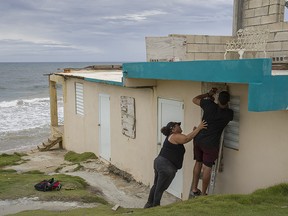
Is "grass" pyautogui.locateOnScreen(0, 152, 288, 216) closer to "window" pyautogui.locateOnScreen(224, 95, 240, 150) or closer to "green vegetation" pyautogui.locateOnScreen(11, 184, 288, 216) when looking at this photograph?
"green vegetation" pyautogui.locateOnScreen(11, 184, 288, 216)

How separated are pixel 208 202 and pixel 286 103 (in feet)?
5.73

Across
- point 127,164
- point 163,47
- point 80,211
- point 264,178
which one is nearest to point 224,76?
point 264,178

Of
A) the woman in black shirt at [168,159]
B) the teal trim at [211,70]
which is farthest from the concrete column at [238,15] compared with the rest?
the woman in black shirt at [168,159]

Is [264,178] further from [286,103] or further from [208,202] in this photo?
[286,103]

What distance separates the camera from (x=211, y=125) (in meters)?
6.32

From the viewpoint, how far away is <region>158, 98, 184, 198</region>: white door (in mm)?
7918

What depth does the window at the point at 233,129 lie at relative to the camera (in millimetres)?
6369

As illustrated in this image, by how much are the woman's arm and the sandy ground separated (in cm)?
191

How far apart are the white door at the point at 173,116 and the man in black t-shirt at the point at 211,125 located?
1245 mm

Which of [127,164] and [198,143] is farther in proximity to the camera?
[127,164]

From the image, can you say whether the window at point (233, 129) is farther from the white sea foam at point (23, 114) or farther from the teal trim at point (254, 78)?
the white sea foam at point (23, 114)

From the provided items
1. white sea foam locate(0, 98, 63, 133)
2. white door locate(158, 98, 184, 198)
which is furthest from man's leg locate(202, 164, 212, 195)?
white sea foam locate(0, 98, 63, 133)

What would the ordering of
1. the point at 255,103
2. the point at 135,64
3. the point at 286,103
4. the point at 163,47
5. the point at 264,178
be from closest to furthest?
the point at 255,103
the point at 286,103
the point at 264,178
the point at 135,64
the point at 163,47

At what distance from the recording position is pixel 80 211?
6.66 meters
